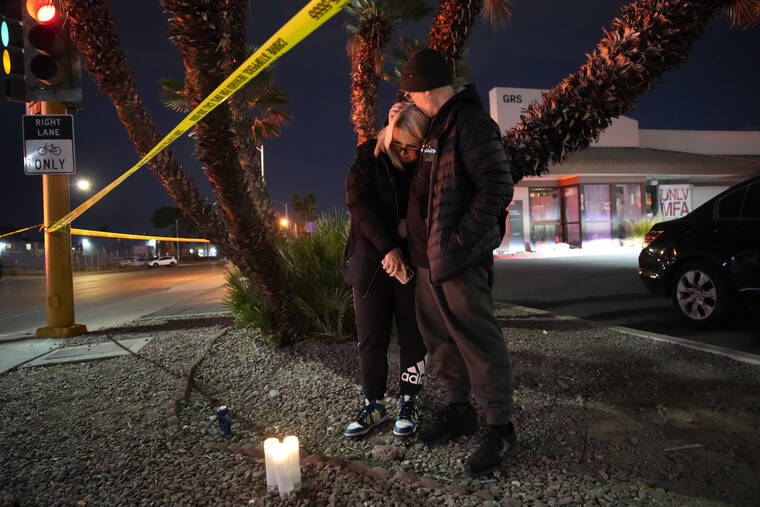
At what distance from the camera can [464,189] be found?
2359mm

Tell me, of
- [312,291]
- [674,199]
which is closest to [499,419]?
[312,291]

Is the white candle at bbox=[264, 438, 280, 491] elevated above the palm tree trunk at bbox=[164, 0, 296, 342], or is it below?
below

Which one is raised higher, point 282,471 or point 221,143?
point 221,143

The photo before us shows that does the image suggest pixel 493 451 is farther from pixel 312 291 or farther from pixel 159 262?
pixel 159 262

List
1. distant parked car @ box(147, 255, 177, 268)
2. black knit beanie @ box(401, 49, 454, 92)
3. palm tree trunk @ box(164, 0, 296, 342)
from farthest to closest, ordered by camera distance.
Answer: distant parked car @ box(147, 255, 177, 268) < palm tree trunk @ box(164, 0, 296, 342) < black knit beanie @ box(401, 49, 454, 92)

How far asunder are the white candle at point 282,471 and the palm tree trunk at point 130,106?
2849mm

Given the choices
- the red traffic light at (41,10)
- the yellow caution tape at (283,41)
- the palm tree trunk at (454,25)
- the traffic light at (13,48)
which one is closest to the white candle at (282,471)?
the yellow caution tape at (283,41)

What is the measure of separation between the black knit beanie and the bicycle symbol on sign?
5.26 m

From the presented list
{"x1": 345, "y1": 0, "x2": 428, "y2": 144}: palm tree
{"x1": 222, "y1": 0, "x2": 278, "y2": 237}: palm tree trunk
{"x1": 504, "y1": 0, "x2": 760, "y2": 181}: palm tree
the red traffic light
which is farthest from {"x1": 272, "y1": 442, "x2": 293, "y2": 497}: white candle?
the red traffic light

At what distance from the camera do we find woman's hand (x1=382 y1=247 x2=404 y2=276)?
259cm

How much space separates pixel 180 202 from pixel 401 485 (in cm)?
374

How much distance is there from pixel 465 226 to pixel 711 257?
4.29 m

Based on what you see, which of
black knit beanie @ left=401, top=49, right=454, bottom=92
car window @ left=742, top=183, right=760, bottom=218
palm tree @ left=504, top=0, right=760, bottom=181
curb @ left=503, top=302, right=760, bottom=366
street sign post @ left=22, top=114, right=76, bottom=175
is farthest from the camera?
street sign post @ left=22, top=114, right=76, bottom=175

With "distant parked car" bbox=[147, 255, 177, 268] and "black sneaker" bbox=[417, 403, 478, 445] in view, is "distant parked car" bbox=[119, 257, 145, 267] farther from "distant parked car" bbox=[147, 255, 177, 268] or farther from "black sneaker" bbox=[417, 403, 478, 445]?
"black sneaker" bbox=[417, 403, 478, 445]
